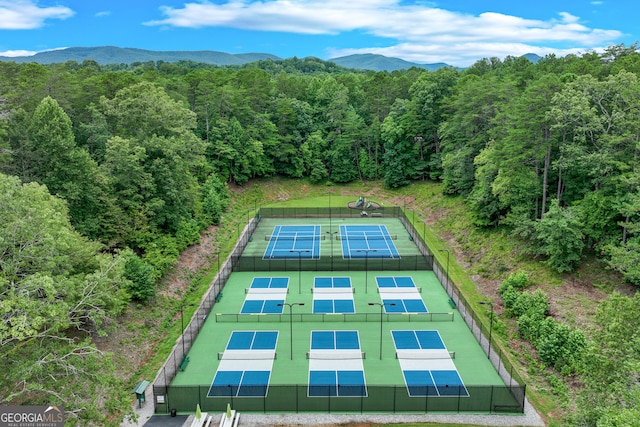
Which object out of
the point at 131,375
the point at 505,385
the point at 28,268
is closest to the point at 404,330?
the point at 505,385

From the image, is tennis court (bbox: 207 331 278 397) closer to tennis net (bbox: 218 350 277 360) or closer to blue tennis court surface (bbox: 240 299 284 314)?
tennis net (bbox: 218 350 277 360)

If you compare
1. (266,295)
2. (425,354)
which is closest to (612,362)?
(425,354)

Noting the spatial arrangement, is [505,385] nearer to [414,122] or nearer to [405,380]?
[405,380]

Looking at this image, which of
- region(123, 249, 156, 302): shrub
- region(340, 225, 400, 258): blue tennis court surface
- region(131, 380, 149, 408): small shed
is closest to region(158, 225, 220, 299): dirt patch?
region(123, 249, 156, 302): shrub

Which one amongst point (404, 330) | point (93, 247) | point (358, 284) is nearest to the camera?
point (93, 247)

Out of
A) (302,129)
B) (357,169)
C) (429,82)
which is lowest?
(357,169)

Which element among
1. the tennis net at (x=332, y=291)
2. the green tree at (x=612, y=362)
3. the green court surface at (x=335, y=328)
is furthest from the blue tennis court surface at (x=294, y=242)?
the green tree at (x=612, y=362)

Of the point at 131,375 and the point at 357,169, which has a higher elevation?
the point at 357,169
